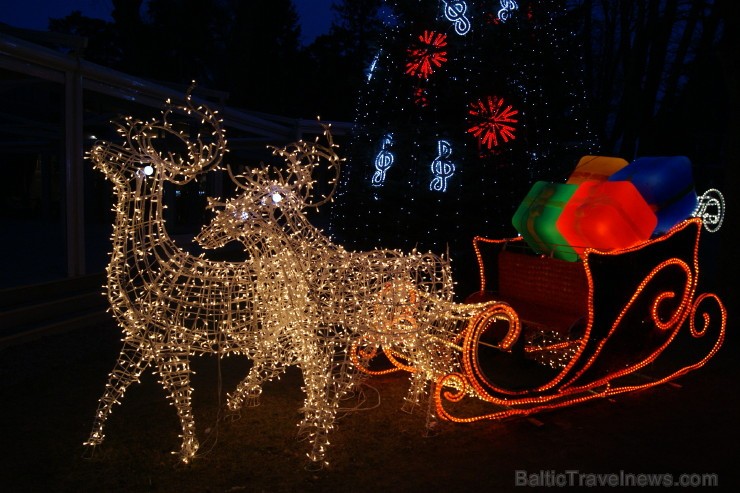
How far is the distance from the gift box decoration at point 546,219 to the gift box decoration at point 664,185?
438 millimetres

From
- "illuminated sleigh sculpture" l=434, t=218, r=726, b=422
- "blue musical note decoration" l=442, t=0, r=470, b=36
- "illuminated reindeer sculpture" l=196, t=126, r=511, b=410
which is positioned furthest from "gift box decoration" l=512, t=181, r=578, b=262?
"blue musical note decoration" l=442, t=0, r=470, b=36

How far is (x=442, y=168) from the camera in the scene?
7.88 m

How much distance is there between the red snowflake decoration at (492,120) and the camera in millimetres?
7723

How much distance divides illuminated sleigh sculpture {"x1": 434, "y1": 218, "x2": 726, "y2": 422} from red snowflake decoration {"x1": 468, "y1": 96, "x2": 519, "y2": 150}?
7.97ft

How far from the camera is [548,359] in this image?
5133 mm

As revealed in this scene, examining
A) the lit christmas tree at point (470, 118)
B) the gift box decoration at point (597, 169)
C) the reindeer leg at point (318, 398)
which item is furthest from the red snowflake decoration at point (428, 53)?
the reindeer leg at point (318, 398)

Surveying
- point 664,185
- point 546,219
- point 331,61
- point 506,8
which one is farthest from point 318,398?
point 331,61

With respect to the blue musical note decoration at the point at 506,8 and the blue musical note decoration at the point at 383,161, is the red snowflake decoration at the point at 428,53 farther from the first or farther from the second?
the blue musical note decoration at the point at 383,161

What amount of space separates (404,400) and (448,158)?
3.80 meters

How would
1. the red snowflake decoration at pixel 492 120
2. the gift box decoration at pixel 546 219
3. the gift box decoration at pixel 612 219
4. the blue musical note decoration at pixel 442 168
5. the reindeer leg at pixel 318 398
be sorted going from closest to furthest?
the reindeer leg at pixel 318 398 → the gift box decoration at pixel 612 219 → the gift box decoration at pixel 546 219 → the red snowflake decoration at pixel 492 120 → the blue musical note decoration at pixel 442 168

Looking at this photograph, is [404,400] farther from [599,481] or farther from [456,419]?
[599,481]

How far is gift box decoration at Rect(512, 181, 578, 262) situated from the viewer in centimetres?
497

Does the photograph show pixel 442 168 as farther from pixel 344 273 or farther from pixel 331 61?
pixel 331 61

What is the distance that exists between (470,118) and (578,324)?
3734mm
